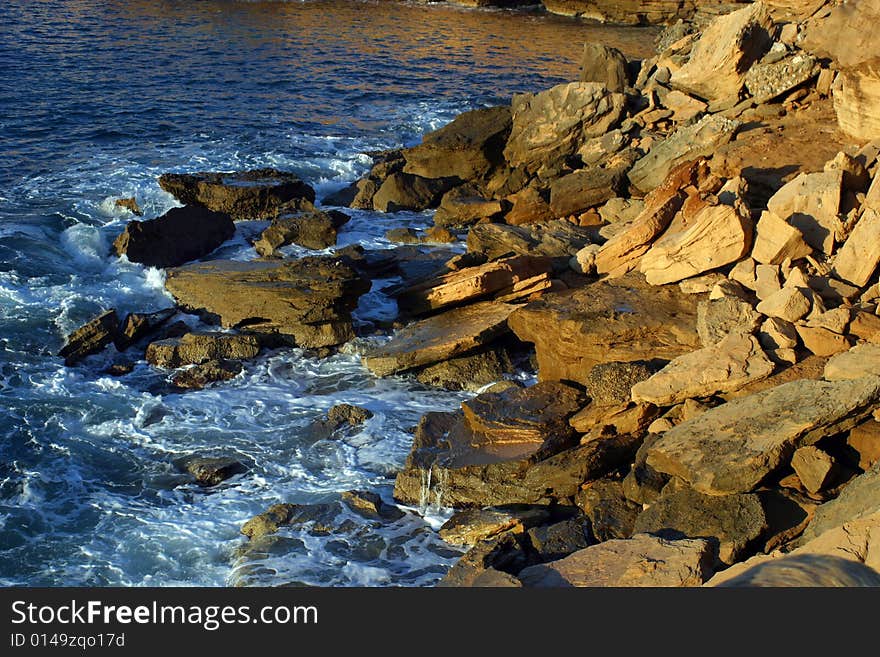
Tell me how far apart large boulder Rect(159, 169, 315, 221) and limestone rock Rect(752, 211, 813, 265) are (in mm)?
10446

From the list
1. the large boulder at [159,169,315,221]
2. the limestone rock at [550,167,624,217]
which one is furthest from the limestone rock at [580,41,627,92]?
the large boulder at [159,169,315,221]

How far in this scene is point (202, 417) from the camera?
13102mm

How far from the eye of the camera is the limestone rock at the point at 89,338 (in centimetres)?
1448

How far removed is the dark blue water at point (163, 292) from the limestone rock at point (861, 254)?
5.43 m

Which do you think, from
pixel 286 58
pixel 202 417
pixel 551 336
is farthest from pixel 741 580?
pixel 286 58

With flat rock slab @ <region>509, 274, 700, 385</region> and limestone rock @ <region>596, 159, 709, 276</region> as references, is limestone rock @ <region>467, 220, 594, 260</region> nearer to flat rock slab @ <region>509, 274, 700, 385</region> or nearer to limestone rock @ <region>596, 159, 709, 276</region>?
limestone rock @ <region>596, 159, 709, 276</region>

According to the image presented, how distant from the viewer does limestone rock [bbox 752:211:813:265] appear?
39.7 ft

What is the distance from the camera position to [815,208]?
12.8 metres

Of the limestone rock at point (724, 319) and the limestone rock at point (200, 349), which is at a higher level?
the limestone rock at point (724, 319)

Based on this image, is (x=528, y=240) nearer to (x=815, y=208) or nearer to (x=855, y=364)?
(x=815, y=208)

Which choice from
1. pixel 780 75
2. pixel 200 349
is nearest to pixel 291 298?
pixel 200 349

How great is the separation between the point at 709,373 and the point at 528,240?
583cm

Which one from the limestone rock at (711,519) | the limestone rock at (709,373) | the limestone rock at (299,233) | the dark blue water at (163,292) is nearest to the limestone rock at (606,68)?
→ the dark blue water at (163,292)

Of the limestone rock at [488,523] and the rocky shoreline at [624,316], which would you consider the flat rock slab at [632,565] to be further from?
the limestone rock at [488,523]
